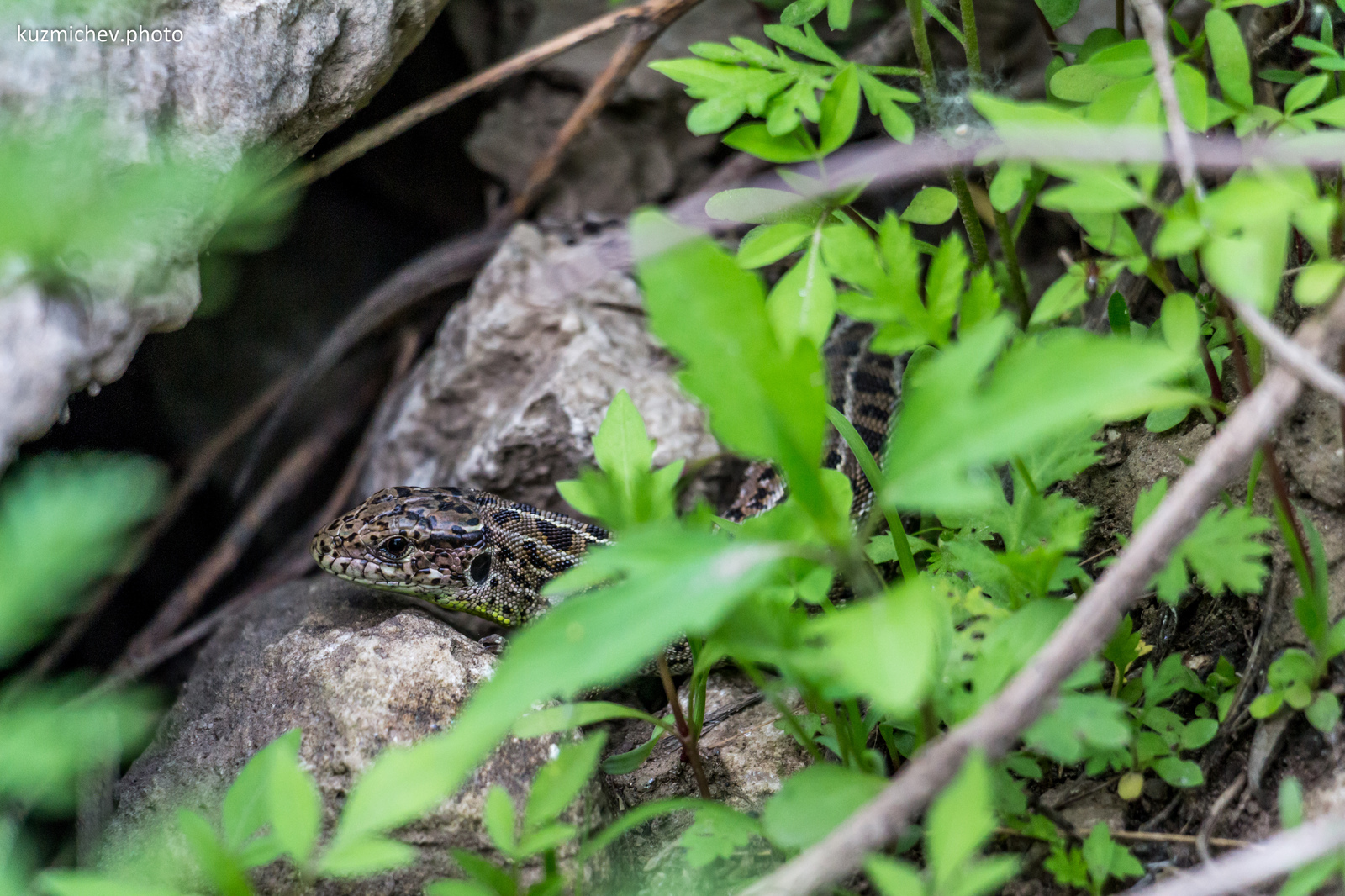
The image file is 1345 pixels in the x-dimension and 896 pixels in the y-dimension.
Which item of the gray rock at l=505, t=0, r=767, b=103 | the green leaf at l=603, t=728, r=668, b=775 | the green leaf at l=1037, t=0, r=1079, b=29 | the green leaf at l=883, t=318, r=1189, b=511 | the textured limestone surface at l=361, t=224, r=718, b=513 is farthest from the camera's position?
the gray rock at l=505, t=0, r=767, b=103

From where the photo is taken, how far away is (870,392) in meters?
4.47

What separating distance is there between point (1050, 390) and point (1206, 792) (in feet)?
4.31

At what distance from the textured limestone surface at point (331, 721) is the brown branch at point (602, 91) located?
2237mm

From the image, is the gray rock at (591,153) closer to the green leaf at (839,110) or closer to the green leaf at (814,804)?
the green leaf at (839,110)

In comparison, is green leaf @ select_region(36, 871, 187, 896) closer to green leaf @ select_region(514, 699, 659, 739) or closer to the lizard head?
green leaf @ select_region(514, 699, 659, 739)

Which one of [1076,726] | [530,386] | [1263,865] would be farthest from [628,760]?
[530,386]

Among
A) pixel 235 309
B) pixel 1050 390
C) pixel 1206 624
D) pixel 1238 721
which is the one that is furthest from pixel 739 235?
pixel 1050 390

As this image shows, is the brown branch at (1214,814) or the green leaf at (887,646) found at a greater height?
the green leaf at (887,646)

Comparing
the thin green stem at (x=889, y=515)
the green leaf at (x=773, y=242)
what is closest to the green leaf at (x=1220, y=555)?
the thin green stem at (x=889, y=515)

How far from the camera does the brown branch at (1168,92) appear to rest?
1.82 m

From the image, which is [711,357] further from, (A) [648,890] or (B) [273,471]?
(B) [273,471]

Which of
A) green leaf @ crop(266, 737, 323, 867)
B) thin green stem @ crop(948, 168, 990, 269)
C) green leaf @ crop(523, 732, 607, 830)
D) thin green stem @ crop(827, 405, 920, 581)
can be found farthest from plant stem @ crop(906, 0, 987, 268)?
green leaf @ crop(266, 737, 323, 867)

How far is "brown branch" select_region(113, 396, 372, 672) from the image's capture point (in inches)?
160

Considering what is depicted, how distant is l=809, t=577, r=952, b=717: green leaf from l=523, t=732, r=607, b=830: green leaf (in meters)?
0.57
